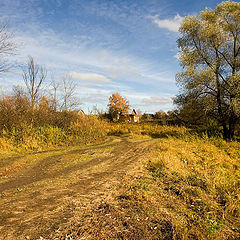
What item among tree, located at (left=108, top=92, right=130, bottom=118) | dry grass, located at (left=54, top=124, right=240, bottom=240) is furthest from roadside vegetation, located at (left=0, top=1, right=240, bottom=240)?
tree, located at (left=108, top=92, right=130, bottom=118)

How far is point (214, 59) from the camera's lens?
43.5 ft

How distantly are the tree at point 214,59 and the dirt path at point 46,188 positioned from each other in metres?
9.22

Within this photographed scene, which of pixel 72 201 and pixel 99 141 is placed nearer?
pixel 72 201

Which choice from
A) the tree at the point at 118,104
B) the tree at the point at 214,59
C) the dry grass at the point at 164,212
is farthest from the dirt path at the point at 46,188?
the tree at the point at 118,104

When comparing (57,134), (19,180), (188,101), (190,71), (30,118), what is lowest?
(19,180)

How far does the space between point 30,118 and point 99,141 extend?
4.83 meters

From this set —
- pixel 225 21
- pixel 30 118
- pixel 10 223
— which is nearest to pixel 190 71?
pixel 225 21

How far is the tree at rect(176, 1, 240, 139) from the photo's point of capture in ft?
40.8

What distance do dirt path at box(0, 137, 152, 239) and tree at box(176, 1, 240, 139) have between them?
9.22m

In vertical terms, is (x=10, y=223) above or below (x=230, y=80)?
below

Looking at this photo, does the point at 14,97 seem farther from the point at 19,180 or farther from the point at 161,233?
the point at 161,233

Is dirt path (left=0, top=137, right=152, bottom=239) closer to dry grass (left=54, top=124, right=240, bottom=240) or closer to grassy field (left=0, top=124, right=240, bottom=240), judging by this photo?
grassy field (left=0, top=124, right=240, bottom=240)

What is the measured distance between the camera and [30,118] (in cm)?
1122

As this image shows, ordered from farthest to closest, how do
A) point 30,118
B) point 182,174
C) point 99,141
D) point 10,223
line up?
point 99,141
point 30,118
point 182,174
point 10,223
